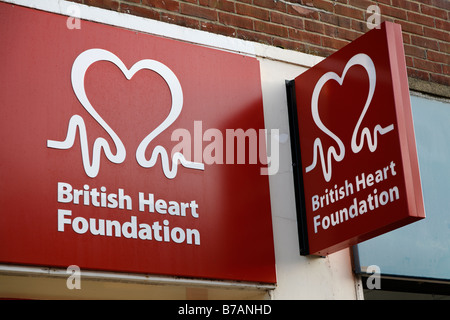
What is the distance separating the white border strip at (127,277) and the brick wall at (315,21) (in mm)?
1744

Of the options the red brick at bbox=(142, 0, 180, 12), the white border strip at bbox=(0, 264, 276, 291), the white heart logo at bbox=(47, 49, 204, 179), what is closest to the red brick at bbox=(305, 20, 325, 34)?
the red brick at bbox=(142, 0, 180, 12)

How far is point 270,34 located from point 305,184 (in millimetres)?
1220

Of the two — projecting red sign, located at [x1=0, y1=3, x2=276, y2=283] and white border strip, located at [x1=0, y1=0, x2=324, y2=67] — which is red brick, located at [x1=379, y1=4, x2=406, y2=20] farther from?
projecting red sign, located at [x1=0, y1=3, x2=276, y2=283]

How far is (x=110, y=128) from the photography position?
5.20 m

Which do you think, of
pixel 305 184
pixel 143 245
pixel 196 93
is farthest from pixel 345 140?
pixel 143 245

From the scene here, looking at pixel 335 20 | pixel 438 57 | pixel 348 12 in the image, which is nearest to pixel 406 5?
pixel 438 57

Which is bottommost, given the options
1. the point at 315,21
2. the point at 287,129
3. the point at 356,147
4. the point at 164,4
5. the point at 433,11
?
the point at 356,147

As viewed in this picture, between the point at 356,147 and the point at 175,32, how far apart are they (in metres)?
1.42

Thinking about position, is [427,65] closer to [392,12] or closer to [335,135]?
[392,12]

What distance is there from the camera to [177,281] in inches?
200

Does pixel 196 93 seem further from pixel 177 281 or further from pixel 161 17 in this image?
pixel 177 281

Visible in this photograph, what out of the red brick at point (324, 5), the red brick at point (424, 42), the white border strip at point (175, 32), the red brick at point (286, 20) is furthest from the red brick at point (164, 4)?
the red brick at point (424, 42)

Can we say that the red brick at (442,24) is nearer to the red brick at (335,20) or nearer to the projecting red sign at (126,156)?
the red brick at (335,20)

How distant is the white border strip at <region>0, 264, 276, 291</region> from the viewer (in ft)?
15.3
